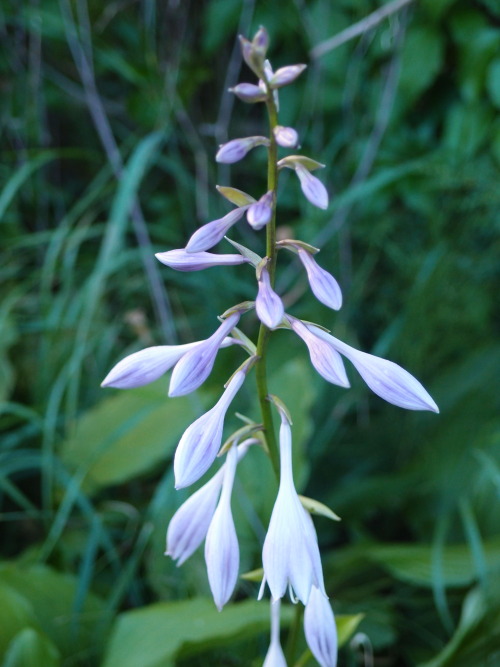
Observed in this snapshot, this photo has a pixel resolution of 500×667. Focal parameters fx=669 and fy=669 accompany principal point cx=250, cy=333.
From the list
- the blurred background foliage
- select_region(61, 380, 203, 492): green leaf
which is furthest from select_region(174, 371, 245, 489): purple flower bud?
select_region(61, 380, 203, 492): green leaf

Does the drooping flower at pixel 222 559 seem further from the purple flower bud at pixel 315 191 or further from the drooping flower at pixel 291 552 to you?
the purple flower bud at pixel 315 191

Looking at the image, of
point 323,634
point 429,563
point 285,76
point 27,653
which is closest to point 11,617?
point 27,653

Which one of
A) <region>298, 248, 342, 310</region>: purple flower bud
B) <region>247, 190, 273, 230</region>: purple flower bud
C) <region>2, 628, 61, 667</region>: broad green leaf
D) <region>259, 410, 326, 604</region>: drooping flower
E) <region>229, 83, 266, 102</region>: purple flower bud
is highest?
<region>229, 83, 266, 102</region>: purple flower bud

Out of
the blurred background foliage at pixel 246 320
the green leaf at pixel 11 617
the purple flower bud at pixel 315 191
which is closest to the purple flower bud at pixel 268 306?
the purple flower bud at pixel 315 191

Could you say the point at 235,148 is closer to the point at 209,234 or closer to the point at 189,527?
the point at 209,234

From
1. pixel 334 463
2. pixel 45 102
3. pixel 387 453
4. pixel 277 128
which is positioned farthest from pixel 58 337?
pixel 277 128

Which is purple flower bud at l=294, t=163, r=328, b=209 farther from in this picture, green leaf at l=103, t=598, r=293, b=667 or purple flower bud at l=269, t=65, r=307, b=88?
green leaf at l=103, t=598, r=293, b=667
